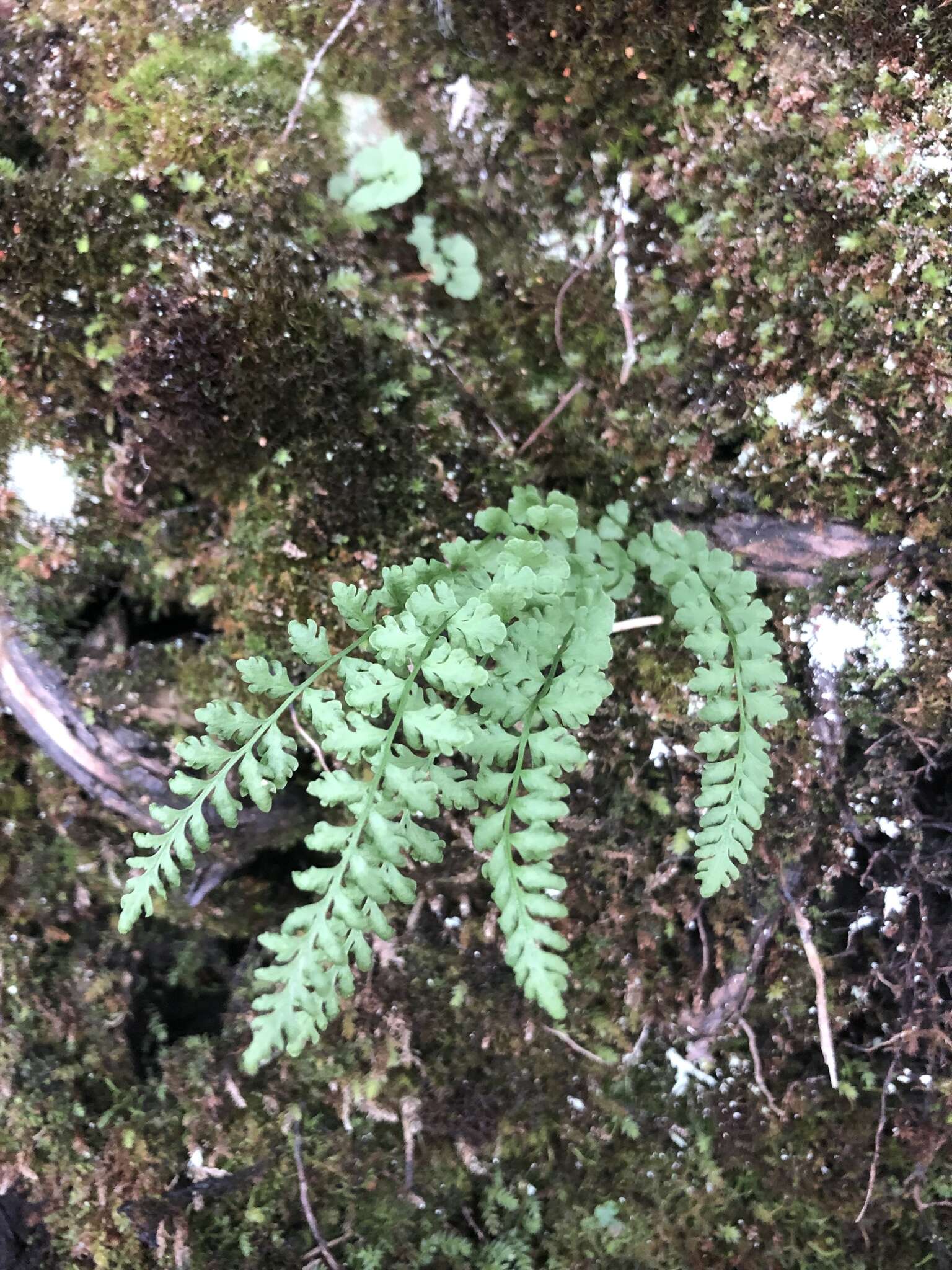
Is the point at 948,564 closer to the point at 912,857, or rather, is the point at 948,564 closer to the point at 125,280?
the point at 912,857

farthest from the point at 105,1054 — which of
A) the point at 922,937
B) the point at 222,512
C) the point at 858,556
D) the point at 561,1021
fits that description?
the point at 858,556

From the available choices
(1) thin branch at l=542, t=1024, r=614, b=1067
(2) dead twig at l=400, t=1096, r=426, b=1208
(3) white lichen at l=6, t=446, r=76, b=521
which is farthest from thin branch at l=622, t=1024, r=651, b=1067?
(3) white lichen at l=6, t=446, r=76, b=521

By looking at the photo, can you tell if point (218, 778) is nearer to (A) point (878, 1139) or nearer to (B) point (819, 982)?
(B) point (819, 982)

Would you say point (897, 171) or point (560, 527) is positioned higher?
point (897, 171)

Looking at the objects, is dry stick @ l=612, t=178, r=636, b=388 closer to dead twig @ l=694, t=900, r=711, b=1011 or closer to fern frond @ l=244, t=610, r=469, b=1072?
fern frond @ l=244, t=610, r=469, b=1072

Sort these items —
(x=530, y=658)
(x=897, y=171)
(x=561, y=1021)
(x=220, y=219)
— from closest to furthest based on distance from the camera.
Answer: (x=530, y=658) < (x=897, y=171) < (x=220, y=219) < (x=561, y=1021)

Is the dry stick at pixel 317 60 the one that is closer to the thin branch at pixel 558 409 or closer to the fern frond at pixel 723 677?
the thin branch at pixel 558 409
